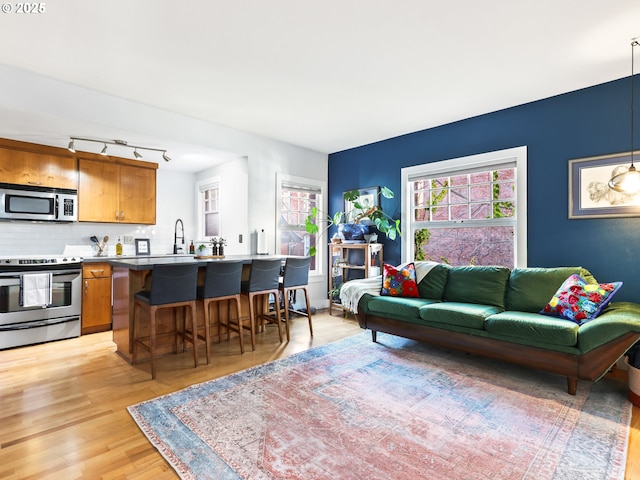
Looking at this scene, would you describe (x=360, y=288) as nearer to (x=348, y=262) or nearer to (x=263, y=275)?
(x=263, y=275)

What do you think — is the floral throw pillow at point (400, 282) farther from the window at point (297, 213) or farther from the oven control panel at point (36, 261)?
the oven control panel at point (36, 261)

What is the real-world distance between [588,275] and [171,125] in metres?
4.70

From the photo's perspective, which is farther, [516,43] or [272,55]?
[272,55]

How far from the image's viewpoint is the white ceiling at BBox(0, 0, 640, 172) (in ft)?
7.41

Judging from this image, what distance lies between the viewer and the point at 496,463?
72.4 inches

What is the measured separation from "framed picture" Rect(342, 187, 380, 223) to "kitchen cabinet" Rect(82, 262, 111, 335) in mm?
3532

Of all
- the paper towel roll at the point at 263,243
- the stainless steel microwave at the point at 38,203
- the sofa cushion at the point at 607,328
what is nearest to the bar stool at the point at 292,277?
the paper towel roll at the point at 263,243

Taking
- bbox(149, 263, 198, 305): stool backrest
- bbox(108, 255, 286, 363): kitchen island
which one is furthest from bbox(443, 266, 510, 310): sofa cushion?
bbox(149, 263, 198, 305): stool backrest

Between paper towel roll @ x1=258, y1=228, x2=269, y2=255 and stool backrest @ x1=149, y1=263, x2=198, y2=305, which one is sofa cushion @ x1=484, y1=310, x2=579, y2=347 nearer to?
stool backrest @ x1=149, y1=263, x2=198, y2=305

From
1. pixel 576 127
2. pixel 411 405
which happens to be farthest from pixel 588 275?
pixel 411 405

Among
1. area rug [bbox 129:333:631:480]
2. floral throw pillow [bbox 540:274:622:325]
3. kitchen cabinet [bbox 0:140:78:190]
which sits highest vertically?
kitchen cabinet [bbox 0:140:78:190]

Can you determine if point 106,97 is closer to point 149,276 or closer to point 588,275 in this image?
point 149,276

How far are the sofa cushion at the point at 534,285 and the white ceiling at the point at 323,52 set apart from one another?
5.96 feet

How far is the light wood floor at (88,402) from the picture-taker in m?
1.81
